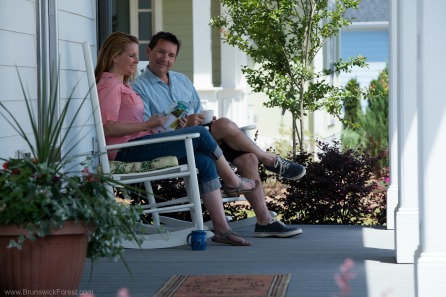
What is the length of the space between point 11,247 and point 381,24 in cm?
2111

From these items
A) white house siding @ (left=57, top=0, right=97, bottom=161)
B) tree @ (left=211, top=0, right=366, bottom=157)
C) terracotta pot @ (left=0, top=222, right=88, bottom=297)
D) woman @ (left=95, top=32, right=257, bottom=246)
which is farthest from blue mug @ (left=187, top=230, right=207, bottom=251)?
tree @ (left=211, top=0, right=366, bottom=157)

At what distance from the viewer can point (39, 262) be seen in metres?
3.53

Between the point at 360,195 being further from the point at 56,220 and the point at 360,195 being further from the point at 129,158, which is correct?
the point at 56,220

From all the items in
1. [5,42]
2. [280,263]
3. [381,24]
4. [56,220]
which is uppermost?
[381,24]

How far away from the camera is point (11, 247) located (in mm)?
3506

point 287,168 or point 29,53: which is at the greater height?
point 29,53

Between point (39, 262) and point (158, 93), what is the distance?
8.18ft

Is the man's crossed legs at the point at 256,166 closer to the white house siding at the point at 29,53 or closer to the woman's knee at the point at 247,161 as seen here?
the woman's knee at the point at 247,161

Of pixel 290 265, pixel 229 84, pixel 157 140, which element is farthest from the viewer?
pixel 229 84

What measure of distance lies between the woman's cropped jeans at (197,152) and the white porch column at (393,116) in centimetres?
133

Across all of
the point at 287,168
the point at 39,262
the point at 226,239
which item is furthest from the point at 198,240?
the point at 39,262

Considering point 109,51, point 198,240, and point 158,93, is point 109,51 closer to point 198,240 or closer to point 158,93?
point 158,93

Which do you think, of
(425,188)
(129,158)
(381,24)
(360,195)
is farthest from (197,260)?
(381,24)

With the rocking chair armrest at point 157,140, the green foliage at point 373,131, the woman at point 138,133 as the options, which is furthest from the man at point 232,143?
the green foliage at point 373,131
